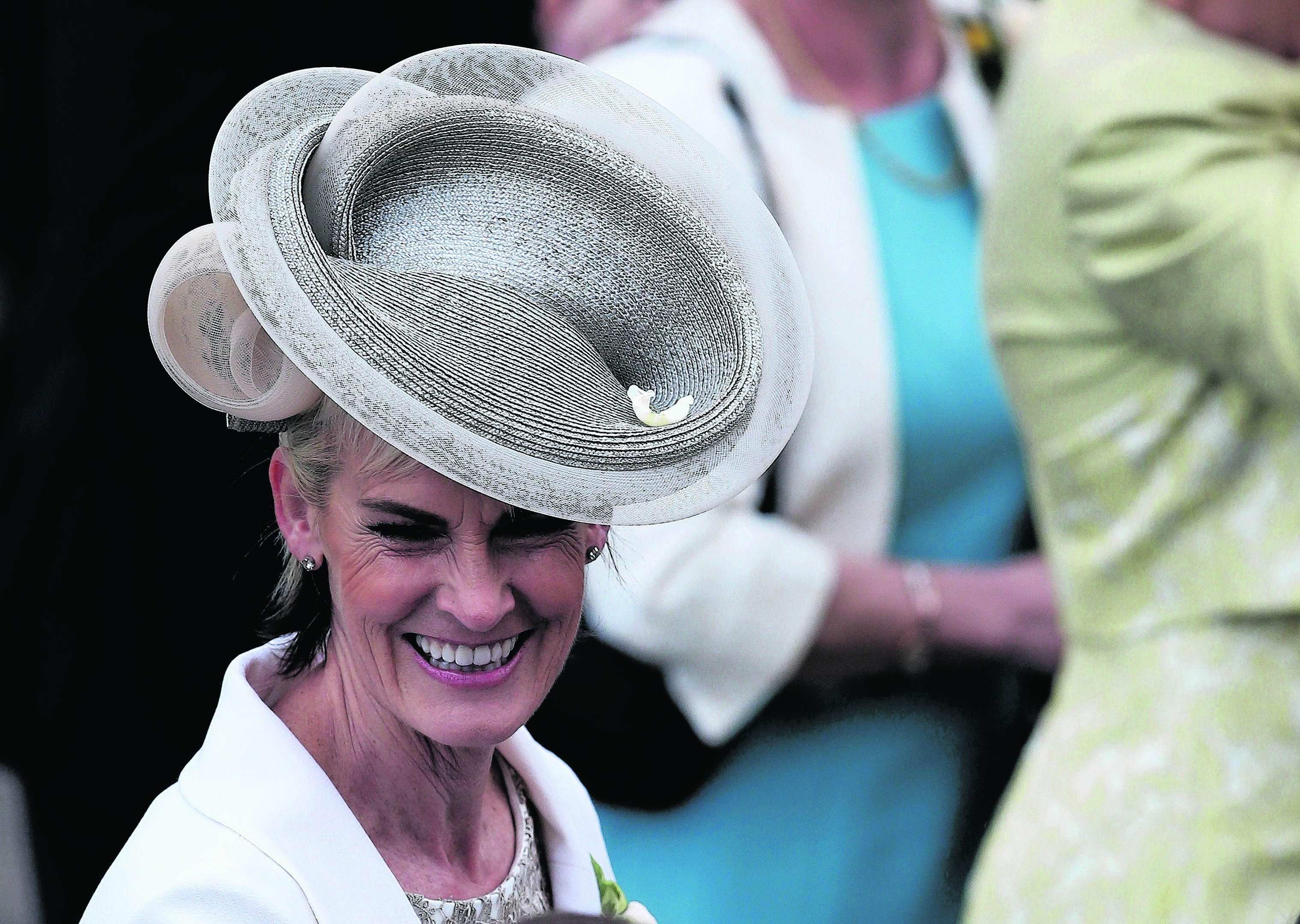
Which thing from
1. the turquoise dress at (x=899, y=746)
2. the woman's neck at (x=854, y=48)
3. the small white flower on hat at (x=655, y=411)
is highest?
the small white flower on hat at (x=655, y=411)

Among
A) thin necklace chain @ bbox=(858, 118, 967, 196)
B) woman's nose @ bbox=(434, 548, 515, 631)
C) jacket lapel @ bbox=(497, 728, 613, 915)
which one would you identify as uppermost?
woman's nose @ bbox=(434, 548, 515, 631)

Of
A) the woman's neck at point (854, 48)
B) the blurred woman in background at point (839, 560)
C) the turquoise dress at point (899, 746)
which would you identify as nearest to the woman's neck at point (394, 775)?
the blurred woman in background at point (839, 560)

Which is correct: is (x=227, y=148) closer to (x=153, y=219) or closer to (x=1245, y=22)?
(x=153, y=219)

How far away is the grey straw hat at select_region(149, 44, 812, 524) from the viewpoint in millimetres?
1054

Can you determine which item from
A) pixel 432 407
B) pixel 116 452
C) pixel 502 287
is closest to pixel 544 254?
pixel 502 287

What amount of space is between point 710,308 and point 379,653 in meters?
0.33

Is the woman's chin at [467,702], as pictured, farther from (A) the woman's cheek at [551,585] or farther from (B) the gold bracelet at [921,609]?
(B) the gold bracelet at [921,609]

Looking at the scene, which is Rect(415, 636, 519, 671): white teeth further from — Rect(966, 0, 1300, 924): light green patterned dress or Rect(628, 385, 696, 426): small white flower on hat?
Rect(966, 0, 1300, 924): light green patterned dress

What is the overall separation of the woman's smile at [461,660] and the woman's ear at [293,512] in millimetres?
98

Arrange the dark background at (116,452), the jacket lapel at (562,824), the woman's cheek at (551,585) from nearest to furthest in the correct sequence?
the woman's cheek at (551,585) → the jacket lapel at (562,824) → the dark background at (116,452)

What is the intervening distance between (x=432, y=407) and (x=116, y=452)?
1178 millimetres

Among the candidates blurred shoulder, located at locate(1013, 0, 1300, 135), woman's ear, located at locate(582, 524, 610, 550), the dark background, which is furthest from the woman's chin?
blurred shoulder, located at locate(1013, 0, 1300, 135)

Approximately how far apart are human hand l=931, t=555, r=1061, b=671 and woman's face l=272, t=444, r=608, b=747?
1.53 meters

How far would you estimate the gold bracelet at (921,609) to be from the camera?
2578 mm
